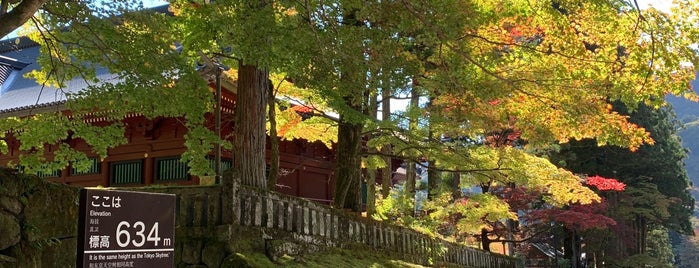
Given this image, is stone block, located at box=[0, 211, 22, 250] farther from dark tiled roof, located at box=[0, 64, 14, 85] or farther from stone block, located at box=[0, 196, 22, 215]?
dark tiled roof, located at box=[0, 64, 14, 85]

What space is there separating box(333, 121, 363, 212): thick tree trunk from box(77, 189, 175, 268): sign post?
24.1 feet

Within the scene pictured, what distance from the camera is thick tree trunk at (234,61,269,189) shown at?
348 inches

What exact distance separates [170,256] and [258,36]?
11.0 ft

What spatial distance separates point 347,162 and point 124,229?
315 inches

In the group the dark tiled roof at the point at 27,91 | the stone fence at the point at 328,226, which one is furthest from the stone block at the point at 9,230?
the dark tiled roof at the point at 27,91

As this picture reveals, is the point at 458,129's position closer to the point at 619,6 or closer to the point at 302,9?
the point at 619,6

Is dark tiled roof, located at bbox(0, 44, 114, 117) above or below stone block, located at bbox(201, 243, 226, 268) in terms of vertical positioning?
above

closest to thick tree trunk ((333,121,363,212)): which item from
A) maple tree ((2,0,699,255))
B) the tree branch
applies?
maple tree ((2,0,699,255))

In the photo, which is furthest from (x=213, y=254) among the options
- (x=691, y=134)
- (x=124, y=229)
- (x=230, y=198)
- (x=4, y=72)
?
(x=691, y=134)

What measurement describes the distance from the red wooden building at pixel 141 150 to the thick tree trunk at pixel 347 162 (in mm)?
2180

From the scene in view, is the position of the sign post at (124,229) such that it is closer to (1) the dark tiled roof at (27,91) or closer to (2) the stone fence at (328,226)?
(2) the stone fence at (328,226)

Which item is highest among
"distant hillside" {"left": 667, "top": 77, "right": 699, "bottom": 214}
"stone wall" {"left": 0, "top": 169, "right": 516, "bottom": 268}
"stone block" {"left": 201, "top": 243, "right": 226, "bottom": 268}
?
"distant hillside" {"left": 667, "top": 77, "right": 699, "bottom": 214}

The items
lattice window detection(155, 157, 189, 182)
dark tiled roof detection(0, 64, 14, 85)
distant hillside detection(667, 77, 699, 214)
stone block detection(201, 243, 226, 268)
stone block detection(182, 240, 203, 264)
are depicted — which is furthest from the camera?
distant hillside detection(667, 77, 699, 214)

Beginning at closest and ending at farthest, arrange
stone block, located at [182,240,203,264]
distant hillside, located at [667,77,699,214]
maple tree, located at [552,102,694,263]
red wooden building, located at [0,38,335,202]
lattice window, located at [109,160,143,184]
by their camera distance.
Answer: stone block, located at [182,240,203,264]
red wooden building, located at [0,38,335,202]
lattice window, located at [109,160,143,184]
maple tree, located at [552,102,694,263]
distant hillside, located at [667,77,699,214]
